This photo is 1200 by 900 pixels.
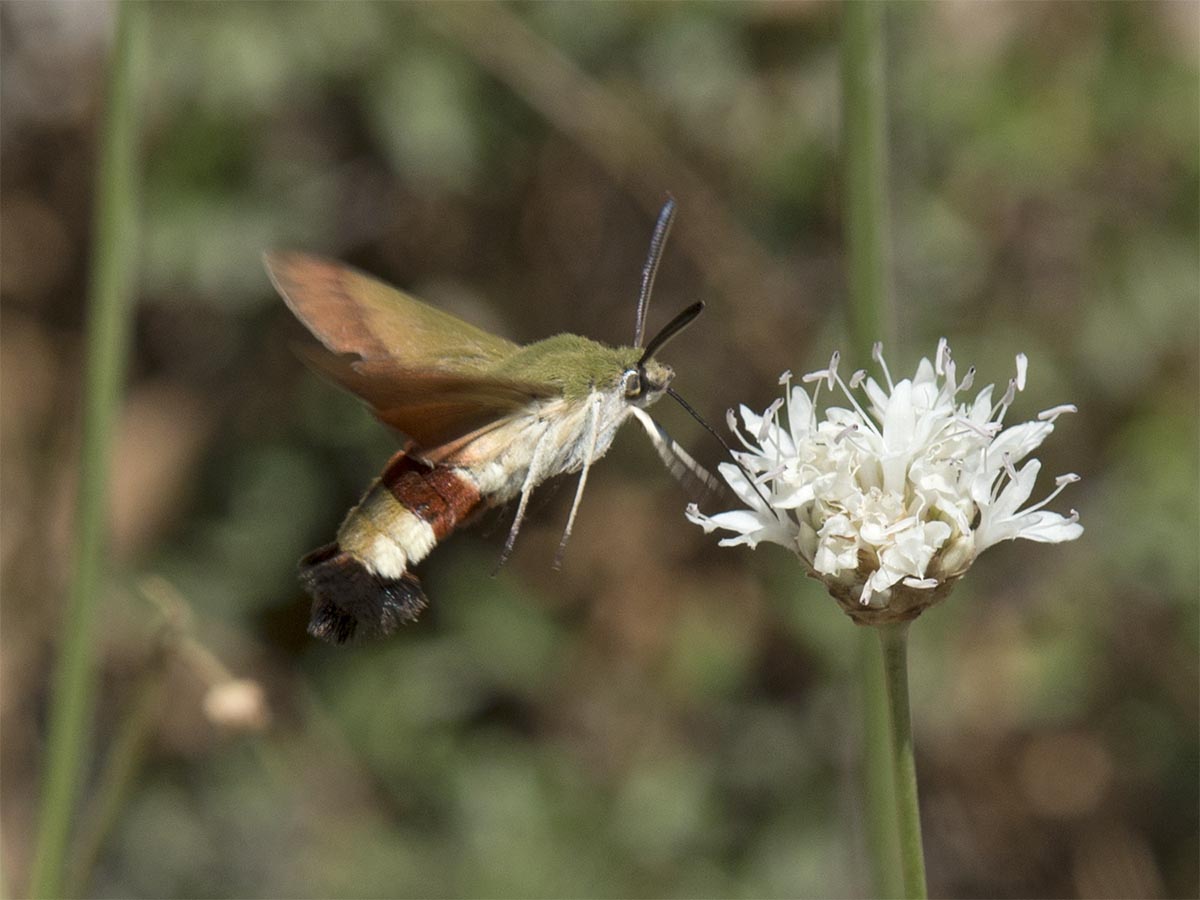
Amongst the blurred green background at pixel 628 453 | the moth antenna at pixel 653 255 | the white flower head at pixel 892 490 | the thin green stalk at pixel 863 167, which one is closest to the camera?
the white flower head at pixel 892 490

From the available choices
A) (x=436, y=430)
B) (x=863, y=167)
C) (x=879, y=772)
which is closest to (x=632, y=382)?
(x=436, y=430)

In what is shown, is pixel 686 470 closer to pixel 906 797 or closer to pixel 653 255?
pixel 653 255

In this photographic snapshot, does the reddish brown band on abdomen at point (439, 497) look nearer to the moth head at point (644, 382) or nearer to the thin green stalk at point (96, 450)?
the moth head at point (644, 382)

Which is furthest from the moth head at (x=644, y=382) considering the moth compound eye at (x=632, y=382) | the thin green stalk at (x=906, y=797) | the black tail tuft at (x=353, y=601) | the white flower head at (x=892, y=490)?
the thin green stalk at (x=906, y=797)

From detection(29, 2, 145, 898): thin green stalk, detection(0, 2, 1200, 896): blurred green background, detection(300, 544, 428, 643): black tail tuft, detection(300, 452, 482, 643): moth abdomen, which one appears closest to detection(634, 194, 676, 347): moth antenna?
detection(300, 452, 482, 643): moth abdomen

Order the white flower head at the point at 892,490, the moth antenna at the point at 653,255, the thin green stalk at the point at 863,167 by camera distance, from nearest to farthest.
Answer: the white flower head at the point at 892,490, the thin green stalk at the point at 863,167, the moth antenna at the point at 653,255

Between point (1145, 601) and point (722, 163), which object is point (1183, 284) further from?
point (722, 163)

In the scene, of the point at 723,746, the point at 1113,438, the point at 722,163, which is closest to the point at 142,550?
the point at 723,746
